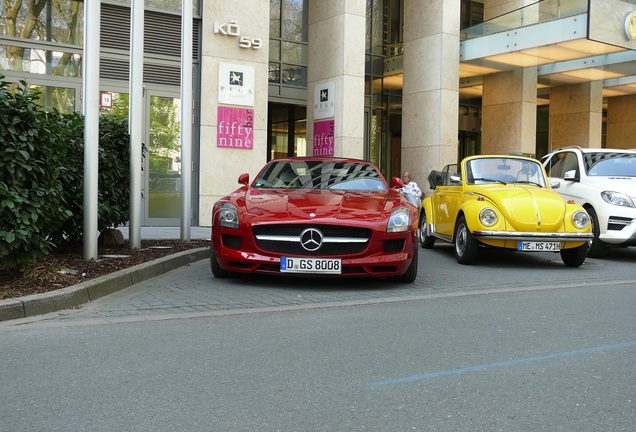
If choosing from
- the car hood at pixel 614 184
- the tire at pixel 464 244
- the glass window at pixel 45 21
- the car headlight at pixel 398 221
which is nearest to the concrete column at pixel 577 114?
the car hood at pixel 614 184

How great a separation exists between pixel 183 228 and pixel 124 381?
23.3 feet

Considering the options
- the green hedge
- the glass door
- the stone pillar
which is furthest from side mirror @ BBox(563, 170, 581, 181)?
the stone pillar

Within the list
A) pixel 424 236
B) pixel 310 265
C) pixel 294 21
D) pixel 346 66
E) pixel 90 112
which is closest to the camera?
pixel 310 265

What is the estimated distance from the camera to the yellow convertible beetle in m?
9.61

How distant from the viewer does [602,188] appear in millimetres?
11352

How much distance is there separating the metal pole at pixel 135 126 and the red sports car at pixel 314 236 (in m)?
A: 2.12

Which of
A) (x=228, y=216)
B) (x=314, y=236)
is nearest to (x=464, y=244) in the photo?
(x=314, y=236)

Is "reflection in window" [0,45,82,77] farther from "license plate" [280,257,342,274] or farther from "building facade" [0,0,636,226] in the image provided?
"license plate" [280,257,342,274]

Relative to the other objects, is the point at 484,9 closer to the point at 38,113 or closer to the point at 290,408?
the point at 38,113

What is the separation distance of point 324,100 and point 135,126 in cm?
1006

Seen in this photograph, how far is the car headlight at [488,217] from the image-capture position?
9711mm

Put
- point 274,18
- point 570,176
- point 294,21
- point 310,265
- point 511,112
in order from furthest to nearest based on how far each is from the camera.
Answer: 1. point 511,112
2. point 294,21
3. point 274,18
4. point 570,176
5. point 310,265

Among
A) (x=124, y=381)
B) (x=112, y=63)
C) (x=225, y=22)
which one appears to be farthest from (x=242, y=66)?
(x=124, y=381)

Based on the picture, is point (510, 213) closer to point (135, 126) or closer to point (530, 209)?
point (530, 209)
